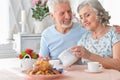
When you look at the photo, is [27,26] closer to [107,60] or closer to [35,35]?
[35,35]

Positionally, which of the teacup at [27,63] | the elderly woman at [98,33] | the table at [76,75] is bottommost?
the table at [76,75]

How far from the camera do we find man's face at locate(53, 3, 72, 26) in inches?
74.5

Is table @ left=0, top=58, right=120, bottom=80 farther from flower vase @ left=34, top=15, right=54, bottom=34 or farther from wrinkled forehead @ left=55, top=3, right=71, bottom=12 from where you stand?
flower vase @ left=34, top=15, right=54, bottom=34

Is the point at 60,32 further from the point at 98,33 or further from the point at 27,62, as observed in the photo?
the point at 27,62

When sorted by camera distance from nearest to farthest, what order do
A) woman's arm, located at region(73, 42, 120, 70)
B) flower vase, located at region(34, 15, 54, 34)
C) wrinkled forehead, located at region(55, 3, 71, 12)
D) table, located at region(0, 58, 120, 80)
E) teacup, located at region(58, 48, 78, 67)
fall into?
table, located at region(0, 58, 120, 80), teacup, located at region(58, 48, 78, 67), woman's arm, located at region(73, 42, 120, 70), wrinkled forehead, located at region(55, 3, 71, 12), flower vase, located at region(34, 15, 54, 34)

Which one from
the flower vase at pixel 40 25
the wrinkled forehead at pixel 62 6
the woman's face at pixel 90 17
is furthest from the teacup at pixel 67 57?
the flower vase at pixel 40 25

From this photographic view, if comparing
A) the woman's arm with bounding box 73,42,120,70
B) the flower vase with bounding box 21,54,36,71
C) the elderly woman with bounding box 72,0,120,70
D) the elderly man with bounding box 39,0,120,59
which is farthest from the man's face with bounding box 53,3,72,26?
the flower vase with bounding box 21,54,36,71

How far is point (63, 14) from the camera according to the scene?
75.6 inches

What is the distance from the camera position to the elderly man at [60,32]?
74.8 inches

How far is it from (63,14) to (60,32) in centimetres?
13

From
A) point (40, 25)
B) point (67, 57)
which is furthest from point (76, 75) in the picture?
point (40, 25)

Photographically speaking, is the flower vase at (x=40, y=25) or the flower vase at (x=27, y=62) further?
the flower vase at (x=40, y=25)

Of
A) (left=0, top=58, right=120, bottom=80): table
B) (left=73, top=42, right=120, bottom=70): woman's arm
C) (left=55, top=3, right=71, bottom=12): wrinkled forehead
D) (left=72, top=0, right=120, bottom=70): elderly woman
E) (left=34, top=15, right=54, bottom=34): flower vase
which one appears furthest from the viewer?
(left=34, top=15, right=54, bottom=34): flower vase

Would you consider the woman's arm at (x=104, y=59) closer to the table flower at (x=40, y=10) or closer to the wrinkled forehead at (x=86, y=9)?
the wrinkled forehead at (x=86, y=9)
